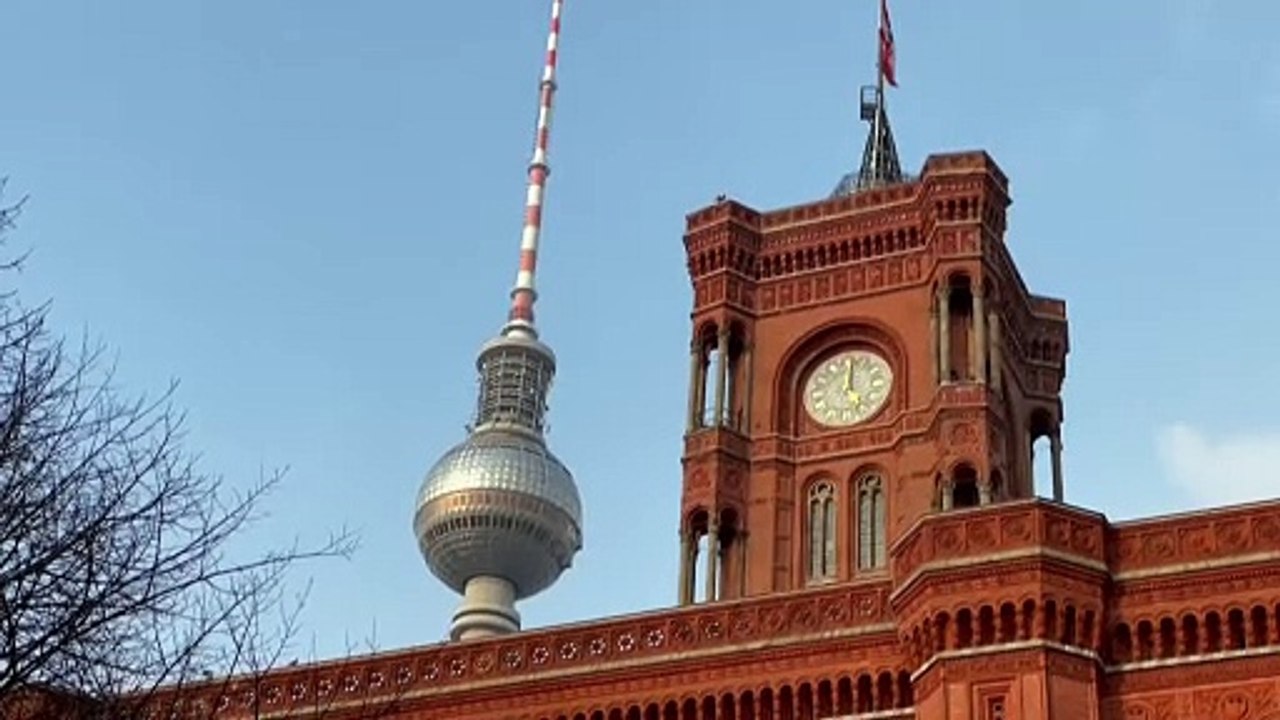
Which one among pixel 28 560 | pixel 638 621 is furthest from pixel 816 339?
pixel 28 560

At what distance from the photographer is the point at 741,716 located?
102 feet

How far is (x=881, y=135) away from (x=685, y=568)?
61.0 ft

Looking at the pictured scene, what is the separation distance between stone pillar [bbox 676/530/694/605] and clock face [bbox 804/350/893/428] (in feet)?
14.4

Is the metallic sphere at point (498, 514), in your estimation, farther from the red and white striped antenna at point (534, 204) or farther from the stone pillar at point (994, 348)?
the stone pillar at point (994, 348)

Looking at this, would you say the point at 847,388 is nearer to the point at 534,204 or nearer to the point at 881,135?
the point at 881,135

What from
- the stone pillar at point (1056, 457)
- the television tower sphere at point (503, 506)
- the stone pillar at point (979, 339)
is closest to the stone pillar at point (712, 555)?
the stone pillar at point (979, 339)

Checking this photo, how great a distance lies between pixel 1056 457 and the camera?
2066 inches

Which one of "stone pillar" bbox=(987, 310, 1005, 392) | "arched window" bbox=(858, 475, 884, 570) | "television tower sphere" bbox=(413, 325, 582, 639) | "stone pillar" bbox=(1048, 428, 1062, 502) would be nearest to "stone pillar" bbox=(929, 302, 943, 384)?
"stone pillar" bbox=(987, 310, 1005, 392)

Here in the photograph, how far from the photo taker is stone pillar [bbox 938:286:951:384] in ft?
155

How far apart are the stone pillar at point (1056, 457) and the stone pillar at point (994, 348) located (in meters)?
4.48

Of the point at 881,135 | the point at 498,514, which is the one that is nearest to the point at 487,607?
the point at 498,514

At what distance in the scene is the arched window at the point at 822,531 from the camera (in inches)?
1825

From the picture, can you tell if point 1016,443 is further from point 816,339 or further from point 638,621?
point 638,621

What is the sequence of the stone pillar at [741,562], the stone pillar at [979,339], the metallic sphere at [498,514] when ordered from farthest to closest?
the metallic sphere at [498,514] < the stone pillar at [979,339] < the stone pillar at [741,562]
